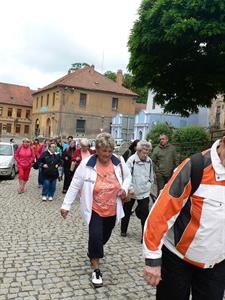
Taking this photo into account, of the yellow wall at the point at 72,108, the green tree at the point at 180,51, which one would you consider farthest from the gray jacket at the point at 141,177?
the yellow wall at the point at 72,108

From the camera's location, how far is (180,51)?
1321 centimetres

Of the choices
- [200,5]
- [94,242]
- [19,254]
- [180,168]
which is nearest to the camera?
[180,168]

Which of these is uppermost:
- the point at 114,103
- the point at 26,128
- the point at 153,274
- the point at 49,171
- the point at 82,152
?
the point at 114,103

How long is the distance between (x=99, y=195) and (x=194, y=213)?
2.40 m

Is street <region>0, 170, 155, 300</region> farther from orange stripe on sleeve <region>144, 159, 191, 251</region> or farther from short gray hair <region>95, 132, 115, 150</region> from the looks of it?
orange stripe on sleeve <region>144, 159, 191, 251</region>

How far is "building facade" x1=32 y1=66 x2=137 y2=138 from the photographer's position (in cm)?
5653

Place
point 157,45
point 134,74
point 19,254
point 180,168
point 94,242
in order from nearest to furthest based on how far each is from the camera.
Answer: point 180,168 → point 94,242 → point 19,254 → point 157,45 → point 134,74

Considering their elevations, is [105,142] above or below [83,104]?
below

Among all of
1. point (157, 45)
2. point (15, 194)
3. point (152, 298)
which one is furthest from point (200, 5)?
point (152, 298)

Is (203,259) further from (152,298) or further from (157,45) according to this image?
(157,45)

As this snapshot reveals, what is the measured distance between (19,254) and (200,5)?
30.8 feet

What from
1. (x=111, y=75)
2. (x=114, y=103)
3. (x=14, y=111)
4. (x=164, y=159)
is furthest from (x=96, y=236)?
(x=14, y=111)

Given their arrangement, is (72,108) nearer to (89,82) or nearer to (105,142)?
(89,82)

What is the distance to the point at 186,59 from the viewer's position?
13.6 metres
